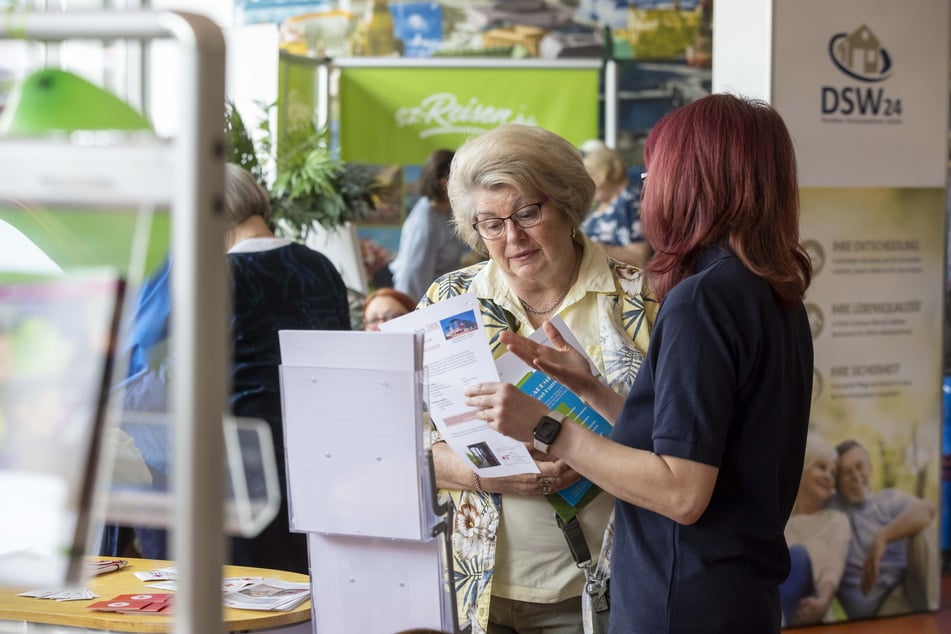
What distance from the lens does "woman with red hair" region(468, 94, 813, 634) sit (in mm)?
1661

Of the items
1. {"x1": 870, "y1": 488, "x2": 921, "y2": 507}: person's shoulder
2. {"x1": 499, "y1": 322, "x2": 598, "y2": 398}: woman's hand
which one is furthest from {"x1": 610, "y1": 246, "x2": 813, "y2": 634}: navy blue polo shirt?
{"x1": 870, "y1": 488, "x2": 921, "y2": 507}: person's shoulder

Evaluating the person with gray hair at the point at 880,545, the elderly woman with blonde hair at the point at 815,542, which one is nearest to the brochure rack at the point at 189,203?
the elderly woman with blonde hair at the point at 815,542

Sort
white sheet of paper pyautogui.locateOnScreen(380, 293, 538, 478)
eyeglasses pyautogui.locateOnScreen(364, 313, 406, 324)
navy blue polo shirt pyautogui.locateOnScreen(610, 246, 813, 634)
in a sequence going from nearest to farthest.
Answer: navy blue polo shirt pyautogui.locateOnScreen(610, 246, 813, 634), white sheet of paper pyautogui.locateOnScreen(380, 293, 538, 478), eyeglasses pyautogui.locateOnScreen(364, 313, 406, 324)

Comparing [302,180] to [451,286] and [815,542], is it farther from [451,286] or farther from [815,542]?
[815,542]

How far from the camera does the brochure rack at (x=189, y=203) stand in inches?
34.3

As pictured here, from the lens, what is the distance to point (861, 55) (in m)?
4.52

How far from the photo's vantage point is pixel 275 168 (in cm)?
468

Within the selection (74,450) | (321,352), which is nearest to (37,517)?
(74,450)

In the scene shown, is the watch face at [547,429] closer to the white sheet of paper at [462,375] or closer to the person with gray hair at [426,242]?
the white sheet of paper at [462,375]

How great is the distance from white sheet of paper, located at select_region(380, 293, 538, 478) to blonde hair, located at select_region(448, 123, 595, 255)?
11.3 inches

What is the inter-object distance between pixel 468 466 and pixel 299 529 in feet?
1.34

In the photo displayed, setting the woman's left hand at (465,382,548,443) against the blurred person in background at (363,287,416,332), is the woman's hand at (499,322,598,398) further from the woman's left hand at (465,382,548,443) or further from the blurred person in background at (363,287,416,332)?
the blurred person in background at (363,287,416,332)

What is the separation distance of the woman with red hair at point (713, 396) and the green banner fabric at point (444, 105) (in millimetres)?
4072

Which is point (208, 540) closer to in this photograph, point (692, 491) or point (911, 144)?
point (692, 491)
